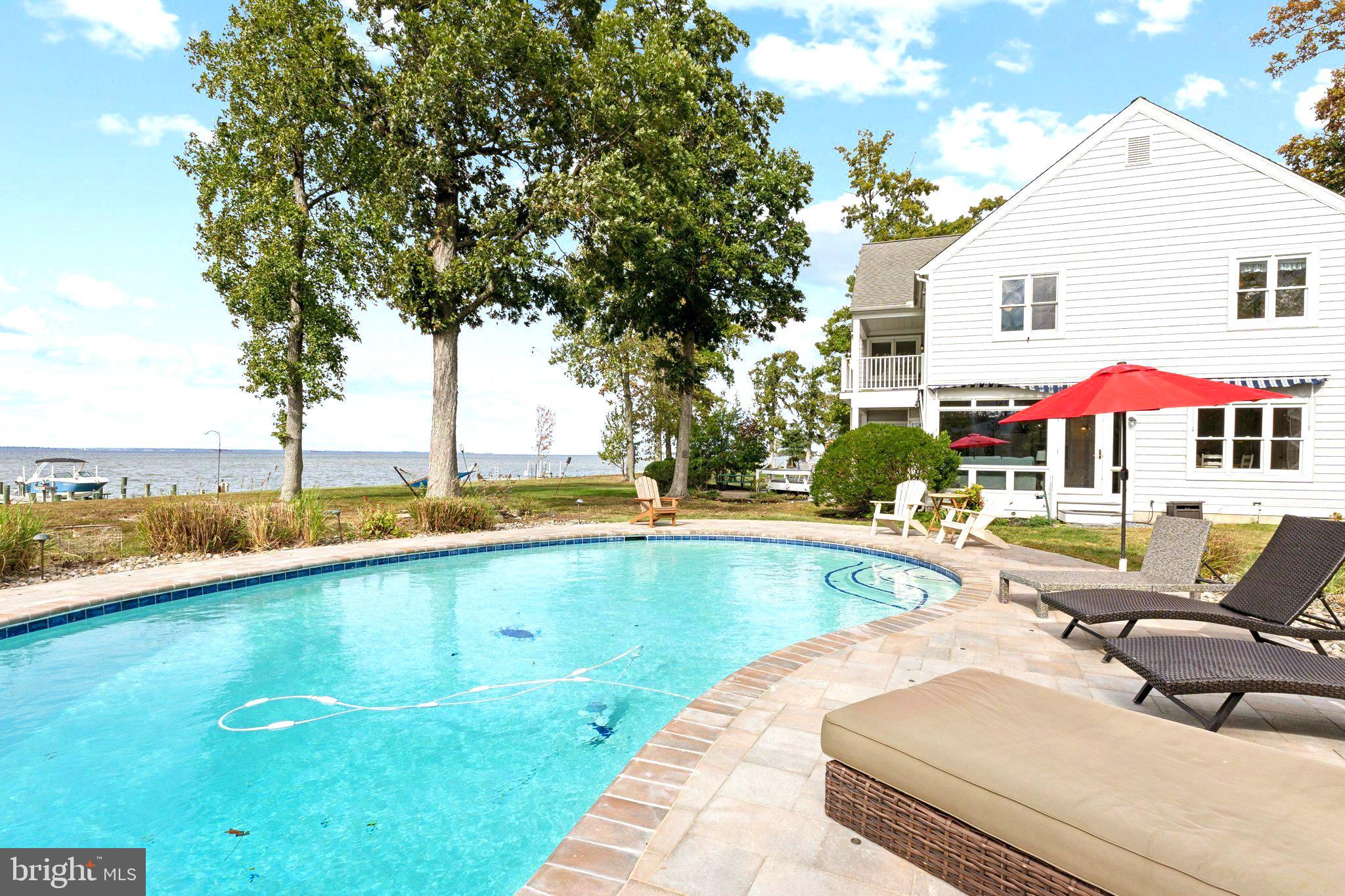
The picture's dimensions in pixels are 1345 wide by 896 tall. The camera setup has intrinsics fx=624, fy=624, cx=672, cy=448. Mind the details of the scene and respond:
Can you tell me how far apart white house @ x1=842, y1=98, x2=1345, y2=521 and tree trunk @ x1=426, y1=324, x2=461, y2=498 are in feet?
39.7

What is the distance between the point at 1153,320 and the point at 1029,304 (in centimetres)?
261

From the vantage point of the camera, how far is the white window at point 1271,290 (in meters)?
13.7

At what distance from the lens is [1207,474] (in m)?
14.1

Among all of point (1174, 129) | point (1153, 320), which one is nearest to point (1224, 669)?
point (1153, 320)

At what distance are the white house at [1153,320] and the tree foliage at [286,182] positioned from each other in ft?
49.9

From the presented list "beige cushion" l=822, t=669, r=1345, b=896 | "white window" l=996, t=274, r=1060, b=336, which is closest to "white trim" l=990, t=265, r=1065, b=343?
"white window" l=996, t=274, r=1060, b=336

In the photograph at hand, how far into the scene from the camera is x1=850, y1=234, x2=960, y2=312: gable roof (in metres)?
18.6

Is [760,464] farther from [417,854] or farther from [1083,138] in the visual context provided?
[417,854]

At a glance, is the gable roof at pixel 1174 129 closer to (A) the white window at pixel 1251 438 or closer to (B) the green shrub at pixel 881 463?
(A) the white window at pixel 1251 438

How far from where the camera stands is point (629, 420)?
29828mm

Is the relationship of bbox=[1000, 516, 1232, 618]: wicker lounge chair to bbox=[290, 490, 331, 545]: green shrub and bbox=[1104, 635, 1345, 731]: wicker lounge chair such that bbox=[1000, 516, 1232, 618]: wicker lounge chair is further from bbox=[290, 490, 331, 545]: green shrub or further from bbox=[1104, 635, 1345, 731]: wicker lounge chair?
bbox=[290, 490, 331, 545]: green shrub

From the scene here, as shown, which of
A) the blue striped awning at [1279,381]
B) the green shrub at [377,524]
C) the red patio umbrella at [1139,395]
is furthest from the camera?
the blue striped awning at [1279,381]

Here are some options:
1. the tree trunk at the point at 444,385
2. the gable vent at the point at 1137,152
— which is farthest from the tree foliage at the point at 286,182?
the gable vent at the point at 1137,152

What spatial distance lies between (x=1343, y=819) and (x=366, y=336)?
19548 millimetres
